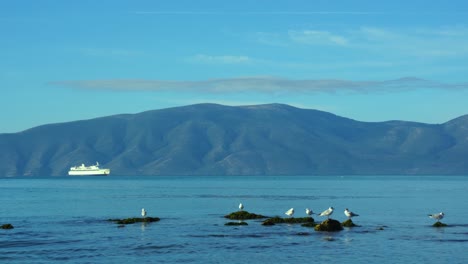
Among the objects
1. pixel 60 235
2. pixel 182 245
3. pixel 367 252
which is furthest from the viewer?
pixel 60 235

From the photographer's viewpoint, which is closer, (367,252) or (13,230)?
(367,252)

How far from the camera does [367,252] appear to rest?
4209cm

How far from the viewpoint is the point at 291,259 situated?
39.9 m

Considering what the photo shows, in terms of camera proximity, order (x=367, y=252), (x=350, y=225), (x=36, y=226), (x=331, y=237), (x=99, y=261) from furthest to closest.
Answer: (x=36, y=226) → (x=350, y=225) → (x=331, y=237) → (x=367, y=252) → (x=99, y=261)

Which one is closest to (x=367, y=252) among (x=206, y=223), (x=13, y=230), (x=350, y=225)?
(x=350, y=225)

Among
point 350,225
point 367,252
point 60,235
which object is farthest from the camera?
point 350,225

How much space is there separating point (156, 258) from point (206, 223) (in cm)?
2183

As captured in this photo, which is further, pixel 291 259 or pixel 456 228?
pixel 456 228

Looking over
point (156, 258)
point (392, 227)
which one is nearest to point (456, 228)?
point (392, 227)

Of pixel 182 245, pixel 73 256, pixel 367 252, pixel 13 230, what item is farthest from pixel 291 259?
pixel 13 230

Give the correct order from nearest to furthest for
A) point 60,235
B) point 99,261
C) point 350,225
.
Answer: point 99,261 < point 60,235 < point 350,225

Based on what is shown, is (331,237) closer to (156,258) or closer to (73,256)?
(156,258)

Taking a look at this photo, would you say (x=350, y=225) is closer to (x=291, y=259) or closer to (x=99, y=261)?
(x=291, y=259)

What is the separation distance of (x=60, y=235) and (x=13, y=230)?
608cm
